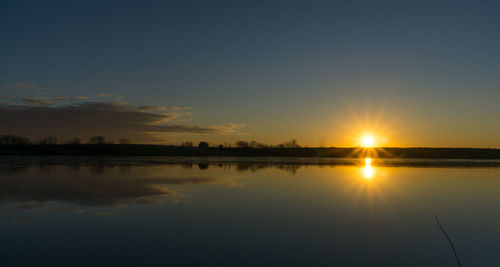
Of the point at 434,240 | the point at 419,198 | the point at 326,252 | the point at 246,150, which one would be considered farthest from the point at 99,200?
the point at 246,150

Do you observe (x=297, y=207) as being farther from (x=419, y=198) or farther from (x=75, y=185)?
(x=75, y=185)

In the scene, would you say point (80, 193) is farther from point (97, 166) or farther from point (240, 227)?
point (97, 166)

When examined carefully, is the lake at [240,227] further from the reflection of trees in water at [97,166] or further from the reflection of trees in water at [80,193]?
the reflection of trees in water at [97,166]

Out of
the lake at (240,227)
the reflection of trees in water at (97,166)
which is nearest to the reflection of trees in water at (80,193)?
the lake at (240,227)

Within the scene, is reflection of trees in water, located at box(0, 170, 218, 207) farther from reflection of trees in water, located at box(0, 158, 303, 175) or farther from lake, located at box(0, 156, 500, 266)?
reflection of trees in water, located at box(0, 158, 303, 175)

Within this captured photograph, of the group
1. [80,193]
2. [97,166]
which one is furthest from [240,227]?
[97,166]

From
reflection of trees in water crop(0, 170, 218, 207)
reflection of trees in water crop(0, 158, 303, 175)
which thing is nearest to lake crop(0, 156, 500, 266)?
reflection of trees in water crop(0, 170, 218, 207)

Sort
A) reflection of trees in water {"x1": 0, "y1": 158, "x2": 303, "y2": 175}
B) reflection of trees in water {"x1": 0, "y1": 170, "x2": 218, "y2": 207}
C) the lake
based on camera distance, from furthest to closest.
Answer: reflection of trees in water {"x1": 0, "y1": 158, "x2": 303, "y2": 175} → reflection of trees in water {"x1": 0, "y1": 170, "x2": 218, "y2": 207} → the lake

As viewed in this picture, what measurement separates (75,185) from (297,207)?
9839mm

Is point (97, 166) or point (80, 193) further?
point (97, 166)

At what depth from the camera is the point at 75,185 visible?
51.3 ft

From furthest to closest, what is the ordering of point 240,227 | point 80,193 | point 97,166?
point 97,166
point 80,193
point 240,227

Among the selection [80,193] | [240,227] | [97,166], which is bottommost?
[240,227]

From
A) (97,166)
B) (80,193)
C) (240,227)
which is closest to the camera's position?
(240,227)
